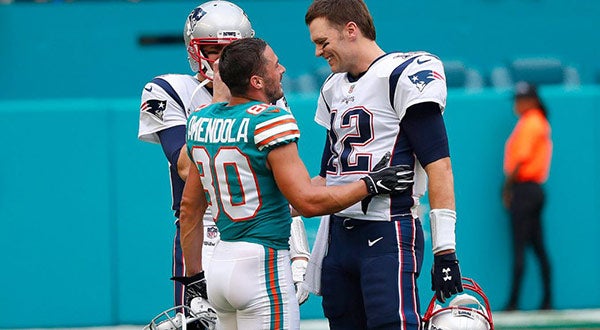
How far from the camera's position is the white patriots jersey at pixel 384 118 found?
436 cm

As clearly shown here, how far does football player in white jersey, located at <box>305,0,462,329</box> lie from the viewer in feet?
14.3

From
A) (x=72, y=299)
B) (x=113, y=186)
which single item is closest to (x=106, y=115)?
(x=113, y=186)

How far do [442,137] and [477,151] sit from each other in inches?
169

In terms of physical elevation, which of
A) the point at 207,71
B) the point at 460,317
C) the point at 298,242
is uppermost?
the point at 207,71

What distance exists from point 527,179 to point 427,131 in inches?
167

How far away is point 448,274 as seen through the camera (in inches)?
171

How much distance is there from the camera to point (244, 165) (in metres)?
4.16

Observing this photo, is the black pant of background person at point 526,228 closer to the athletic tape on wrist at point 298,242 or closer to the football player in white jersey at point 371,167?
the athletic tape on wrist at point 298,242

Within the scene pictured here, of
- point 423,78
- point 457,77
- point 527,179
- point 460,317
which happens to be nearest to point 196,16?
point 423,78

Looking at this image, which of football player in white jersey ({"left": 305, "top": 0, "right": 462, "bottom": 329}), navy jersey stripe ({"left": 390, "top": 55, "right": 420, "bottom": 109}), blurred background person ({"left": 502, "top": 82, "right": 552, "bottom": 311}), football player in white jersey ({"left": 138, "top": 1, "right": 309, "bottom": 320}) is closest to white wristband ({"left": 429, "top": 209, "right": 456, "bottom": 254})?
football player in white jersey ({"left": 305, "top": 0, "right": 462, "bottom": 329})

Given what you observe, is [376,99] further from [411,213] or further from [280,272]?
[280,272]

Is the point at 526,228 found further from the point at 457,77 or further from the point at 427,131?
the point at 427,131

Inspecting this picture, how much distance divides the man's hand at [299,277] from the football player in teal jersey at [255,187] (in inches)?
16.6

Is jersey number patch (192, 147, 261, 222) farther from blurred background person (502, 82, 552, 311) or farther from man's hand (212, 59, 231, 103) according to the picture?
blurred background person (502, 82, 552, 311)
